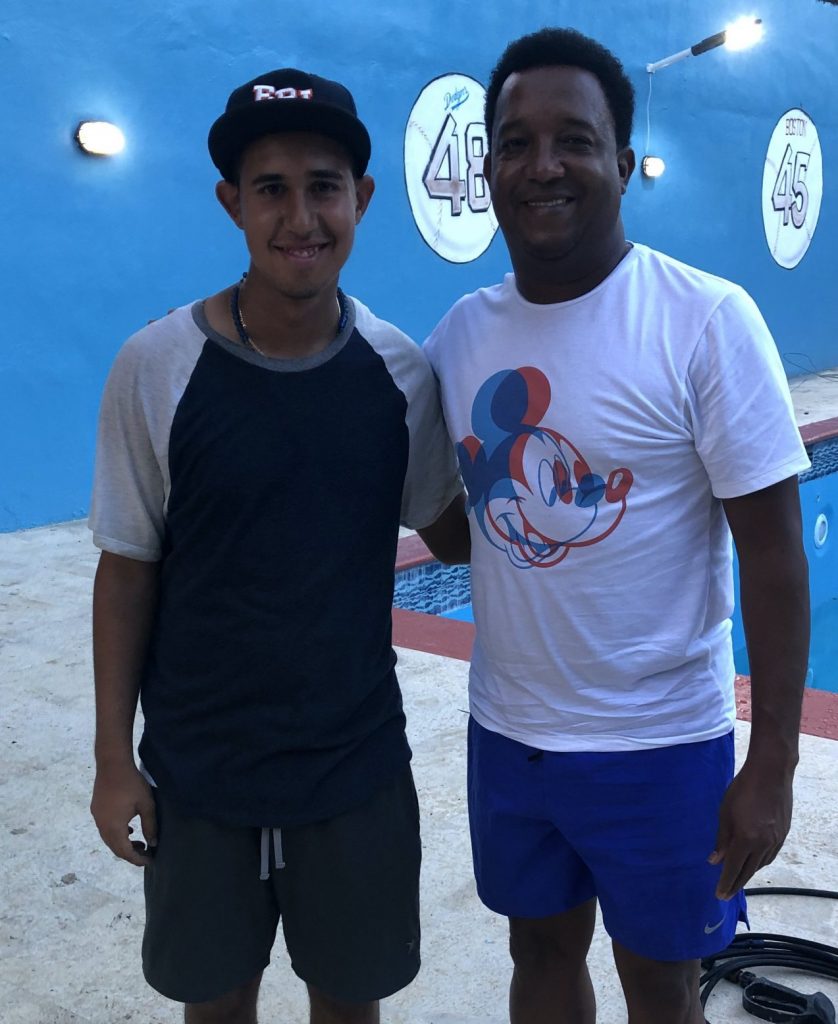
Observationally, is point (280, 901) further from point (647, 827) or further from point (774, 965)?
point (774, 965)

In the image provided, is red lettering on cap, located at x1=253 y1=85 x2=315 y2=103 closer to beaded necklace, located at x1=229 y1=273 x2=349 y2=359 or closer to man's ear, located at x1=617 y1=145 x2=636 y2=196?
beaded necklace, located at x1=229 y1=273 x2=349 y2=359

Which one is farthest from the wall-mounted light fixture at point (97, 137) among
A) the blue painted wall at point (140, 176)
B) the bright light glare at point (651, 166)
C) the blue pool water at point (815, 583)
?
the bright light glare at point (651, 166)

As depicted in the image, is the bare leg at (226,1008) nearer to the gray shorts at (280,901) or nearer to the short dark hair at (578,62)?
the gray shorts at (280,901)

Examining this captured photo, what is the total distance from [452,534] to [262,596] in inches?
17.0

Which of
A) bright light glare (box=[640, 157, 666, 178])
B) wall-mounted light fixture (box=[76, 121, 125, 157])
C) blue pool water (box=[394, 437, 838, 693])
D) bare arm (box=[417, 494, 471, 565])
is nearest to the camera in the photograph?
bare arm (box=[417, 494, 471, 565])

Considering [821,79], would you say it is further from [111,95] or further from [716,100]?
[111,95]

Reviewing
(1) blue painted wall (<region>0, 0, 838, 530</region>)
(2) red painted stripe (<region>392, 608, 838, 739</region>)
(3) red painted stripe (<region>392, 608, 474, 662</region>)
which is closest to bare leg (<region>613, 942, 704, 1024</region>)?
(2) red painted stripe (<region>392, 608, 838, 739</region>)

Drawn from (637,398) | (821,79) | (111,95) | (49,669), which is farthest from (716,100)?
(637,398)

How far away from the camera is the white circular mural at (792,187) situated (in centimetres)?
1160

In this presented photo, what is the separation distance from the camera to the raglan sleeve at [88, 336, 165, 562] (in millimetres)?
1391

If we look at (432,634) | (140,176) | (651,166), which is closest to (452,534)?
(432,634)

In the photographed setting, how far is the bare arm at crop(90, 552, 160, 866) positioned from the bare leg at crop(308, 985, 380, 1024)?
1.09ft

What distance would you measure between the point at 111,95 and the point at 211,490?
5.21 meters

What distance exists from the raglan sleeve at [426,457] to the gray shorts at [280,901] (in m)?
0.42
